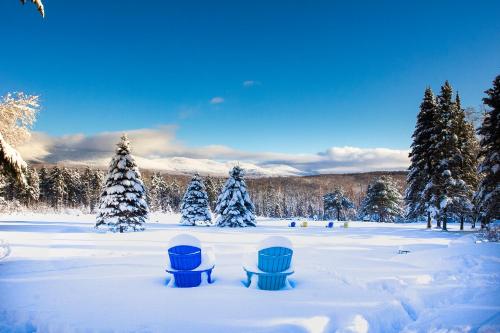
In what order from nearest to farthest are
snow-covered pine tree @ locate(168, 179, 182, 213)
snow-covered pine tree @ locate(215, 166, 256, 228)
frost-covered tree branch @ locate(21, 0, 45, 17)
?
frost-covered tree branch @ locate(21, 0, 45, 17), snow-covered pine tree @ locate(215, 166, 256, 228), snow-covered pine tree @ locate(168, 179, 182, 213)

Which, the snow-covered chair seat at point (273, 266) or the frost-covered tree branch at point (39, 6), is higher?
the frost-covered tree branch at point (39, 6)

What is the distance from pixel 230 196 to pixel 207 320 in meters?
28.3

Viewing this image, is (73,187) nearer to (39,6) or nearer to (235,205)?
(235,205)

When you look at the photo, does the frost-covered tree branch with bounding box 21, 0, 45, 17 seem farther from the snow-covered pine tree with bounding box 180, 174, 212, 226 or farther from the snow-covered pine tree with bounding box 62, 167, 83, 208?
the snow-covered pine tree with bounding box 62, 167, 83, 208

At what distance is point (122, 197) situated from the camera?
2520cm

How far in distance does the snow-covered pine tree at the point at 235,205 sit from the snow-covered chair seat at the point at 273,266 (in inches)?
972

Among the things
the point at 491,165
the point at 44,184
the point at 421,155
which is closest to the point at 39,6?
the point at 491,165

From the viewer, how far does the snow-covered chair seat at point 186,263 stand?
804 centimetres

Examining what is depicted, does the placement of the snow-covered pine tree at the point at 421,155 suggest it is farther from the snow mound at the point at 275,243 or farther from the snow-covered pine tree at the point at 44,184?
the snow-covered pine tree at the point at 44,184

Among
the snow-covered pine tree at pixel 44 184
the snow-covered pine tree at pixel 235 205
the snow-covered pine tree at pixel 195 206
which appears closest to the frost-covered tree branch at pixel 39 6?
the snow-covered pine tree at pixel 235 205

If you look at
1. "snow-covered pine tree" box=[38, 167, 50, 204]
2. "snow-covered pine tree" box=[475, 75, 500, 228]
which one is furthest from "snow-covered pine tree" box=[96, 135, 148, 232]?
"snow-covered pine tree" box=[38, 167, 50, 204]

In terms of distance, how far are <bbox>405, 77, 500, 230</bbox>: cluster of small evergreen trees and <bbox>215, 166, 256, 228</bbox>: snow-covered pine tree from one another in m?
15.8

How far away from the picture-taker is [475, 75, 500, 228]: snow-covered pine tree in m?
21.4

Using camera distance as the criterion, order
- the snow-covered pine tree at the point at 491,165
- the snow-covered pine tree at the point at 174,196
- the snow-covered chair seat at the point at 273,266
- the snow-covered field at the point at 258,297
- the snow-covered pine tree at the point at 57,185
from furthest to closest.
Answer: the snow-covered pine tree at the point at 174,196, the snow-covered pine tree at the point at 57,185, the snow-covered pine tree at the point at 491,165, the snow-covered chair seat at the point at 273,266, the snow-covered field at the point at 258,297
